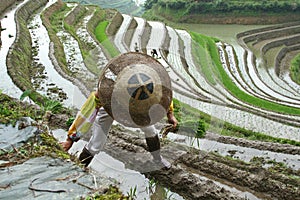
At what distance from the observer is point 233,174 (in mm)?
4664

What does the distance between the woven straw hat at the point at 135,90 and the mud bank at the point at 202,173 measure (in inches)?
39.9

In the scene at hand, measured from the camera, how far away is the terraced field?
4.67 meters

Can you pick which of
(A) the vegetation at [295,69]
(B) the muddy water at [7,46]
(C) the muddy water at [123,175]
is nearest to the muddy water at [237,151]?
(C) the muddy water at [123,175]

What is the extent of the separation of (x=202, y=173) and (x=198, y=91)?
7.62 m

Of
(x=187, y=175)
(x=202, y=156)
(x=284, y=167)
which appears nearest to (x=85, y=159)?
(x=187, y=175)

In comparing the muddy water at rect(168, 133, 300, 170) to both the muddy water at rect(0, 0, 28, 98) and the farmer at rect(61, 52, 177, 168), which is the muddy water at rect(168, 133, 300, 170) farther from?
the muddy water at rect(0, 0, 28, 98)

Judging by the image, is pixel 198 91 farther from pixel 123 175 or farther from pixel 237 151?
pixel 123 175

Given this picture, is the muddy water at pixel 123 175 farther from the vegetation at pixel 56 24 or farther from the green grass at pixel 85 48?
the vegetation at pixel 56 24

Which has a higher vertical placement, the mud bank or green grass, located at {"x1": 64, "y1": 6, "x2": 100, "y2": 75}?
green grass, located at {"x1": 64, "y1": 6, "x2": 100, "y2": 75}

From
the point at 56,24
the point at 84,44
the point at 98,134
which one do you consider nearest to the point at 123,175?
the point at 98,134

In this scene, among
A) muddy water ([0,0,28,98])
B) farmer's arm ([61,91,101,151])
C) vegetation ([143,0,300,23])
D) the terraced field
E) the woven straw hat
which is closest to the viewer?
the woven straw hat

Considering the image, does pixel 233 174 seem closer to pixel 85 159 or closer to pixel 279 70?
pixel 85 159

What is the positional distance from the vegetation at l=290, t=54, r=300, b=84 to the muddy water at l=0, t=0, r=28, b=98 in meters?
15.2

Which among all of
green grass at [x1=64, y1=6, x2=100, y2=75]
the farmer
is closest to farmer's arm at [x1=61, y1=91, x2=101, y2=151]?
the farmer
